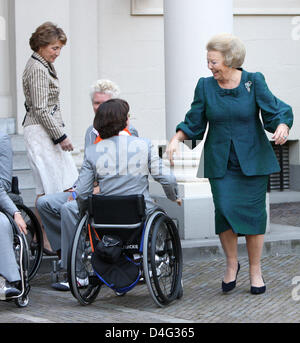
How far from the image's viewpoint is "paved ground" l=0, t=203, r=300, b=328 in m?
5.50

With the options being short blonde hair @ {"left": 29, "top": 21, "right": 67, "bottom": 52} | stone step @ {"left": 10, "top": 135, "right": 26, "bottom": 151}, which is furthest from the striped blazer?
stone step @ {"left": 10, "top": 135, "right": 26, "bottom": 151}

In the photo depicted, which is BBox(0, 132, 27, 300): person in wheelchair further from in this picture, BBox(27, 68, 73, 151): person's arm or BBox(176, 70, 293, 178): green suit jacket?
BBox(176, 70, 293, 178): green suit jacket

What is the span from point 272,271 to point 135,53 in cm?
394

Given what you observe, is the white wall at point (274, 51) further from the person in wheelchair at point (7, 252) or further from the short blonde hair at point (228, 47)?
the person in wheelchair at point (7, 252)

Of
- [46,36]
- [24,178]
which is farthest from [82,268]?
[24,178]

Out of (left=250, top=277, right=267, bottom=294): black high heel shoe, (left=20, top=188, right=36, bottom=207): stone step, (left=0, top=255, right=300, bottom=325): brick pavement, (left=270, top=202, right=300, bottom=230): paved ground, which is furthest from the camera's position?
(left=20, top=188, right=36, bottom=207): stone step

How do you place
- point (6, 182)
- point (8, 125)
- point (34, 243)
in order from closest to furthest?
point (6, 182), point (34, 243), point (8, 125)

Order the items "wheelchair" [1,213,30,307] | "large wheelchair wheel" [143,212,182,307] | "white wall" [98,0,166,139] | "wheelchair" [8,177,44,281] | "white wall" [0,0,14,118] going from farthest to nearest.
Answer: "white wall" [98,0,166,139] → "white wall" [0,0,14,118] → "wheelchair" [8,177,44,281] → "wheelchair" [1,213,30,307] → "large wheelchair wheel" [143,212,182,307]

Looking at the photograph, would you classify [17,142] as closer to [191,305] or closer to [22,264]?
[22,264]

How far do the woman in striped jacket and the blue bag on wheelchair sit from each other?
1318 millimetres

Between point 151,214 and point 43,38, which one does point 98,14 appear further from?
point 151,214

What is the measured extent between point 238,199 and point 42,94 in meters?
1.87

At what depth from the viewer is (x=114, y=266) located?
5848 mm

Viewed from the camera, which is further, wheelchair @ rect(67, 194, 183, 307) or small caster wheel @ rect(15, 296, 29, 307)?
small caster wheel @ rect(15, 296, 29, 307)
